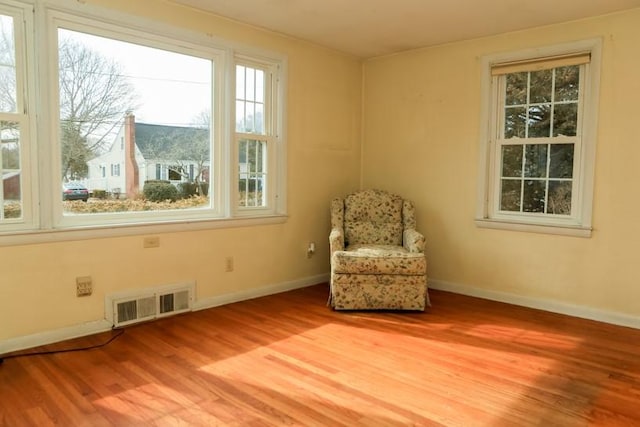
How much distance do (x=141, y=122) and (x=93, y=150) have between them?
43cm

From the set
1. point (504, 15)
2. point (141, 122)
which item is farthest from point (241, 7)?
point (504, 15)

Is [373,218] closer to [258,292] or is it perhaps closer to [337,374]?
[258,292]

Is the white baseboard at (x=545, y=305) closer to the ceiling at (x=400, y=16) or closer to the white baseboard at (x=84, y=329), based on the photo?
the white baseboard at (x=84, y=329)

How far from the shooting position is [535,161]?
159 inches

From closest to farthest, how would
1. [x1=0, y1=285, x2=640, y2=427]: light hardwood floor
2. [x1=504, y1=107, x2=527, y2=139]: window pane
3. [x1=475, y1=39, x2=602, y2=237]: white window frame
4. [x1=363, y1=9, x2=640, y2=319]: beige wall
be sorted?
[x1=0, y1=285, x2=640, y2=427]: light hardwood floor
[x1=363, y1=9, x2=640, y2=319]: beige wall
[x1=475, y1=39, x2=602, y2=237]: white window frame
[x1=504, y1=107, x2=527, y2=139]: window pane

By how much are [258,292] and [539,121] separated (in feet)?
9.50

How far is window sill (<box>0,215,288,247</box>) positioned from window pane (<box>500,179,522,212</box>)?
209cm

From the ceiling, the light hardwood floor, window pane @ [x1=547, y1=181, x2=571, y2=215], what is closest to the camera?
the light hardwood floor

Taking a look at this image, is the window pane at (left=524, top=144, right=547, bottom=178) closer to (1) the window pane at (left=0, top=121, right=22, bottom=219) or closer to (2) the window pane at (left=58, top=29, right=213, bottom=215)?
(2) the window pane at (left=58, top=29, right=213, bottom=215)

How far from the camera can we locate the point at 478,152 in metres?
4.32

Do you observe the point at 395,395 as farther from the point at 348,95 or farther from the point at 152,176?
the point at 348,95

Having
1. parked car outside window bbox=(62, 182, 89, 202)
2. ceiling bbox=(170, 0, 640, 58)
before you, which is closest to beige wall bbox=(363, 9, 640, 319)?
ceiling bbox=(170, 0, 640, 58)

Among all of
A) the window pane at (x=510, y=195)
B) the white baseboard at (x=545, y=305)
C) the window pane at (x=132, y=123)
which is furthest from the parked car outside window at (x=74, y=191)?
the window pane at (x=510, y=195)

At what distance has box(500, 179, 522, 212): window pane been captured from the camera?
4.18m
